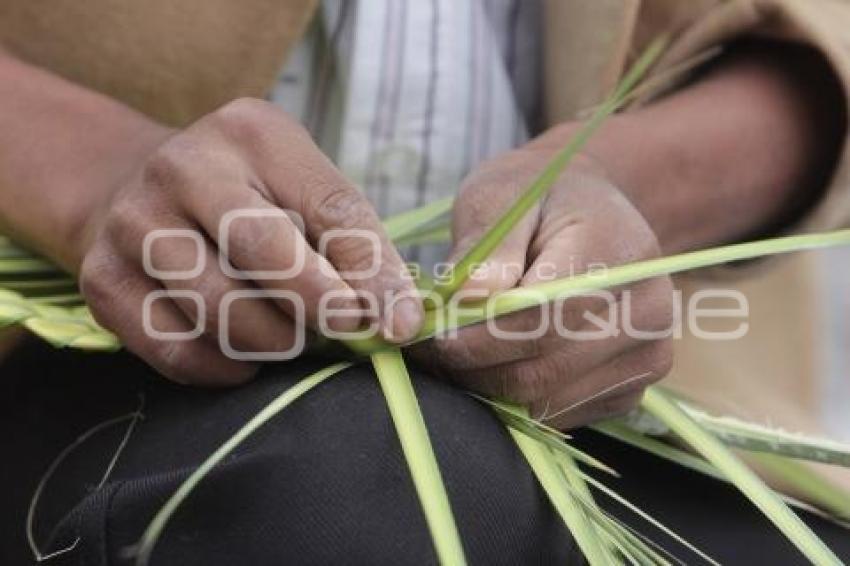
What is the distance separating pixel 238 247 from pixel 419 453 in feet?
0.43

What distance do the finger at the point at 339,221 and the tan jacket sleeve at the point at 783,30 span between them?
16.0 inches

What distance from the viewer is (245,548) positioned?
51cm

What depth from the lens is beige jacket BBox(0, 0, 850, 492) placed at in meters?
0.79

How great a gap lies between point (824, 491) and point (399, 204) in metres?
0.37

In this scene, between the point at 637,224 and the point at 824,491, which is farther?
the point at 824,491

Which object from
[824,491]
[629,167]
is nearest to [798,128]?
[629,167]

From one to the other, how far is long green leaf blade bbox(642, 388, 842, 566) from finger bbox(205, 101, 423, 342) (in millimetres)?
176

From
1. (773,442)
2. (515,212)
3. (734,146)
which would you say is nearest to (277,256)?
(515,212)

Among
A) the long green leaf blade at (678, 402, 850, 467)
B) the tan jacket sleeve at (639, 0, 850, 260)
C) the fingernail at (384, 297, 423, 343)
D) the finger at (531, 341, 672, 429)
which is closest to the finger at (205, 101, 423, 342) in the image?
the fingernail at (384, 297, 423, 343)

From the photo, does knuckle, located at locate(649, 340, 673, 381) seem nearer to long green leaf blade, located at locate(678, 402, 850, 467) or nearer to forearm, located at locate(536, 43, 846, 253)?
long green leaf blade, located at locate(678, 402, 850, 467)

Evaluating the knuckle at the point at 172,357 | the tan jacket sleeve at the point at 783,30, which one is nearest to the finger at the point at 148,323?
the knuckle at the point at 172,357

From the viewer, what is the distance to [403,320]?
1.75 ft

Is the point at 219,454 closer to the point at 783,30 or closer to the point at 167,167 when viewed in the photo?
the point at 167,167

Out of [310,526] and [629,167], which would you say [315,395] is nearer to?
[310,526]
